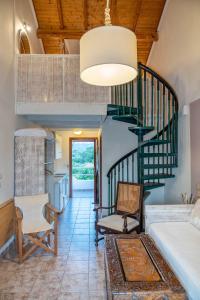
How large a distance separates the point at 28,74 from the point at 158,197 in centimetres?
390

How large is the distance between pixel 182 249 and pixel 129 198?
196cm

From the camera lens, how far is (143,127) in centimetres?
421

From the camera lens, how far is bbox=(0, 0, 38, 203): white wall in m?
3.78

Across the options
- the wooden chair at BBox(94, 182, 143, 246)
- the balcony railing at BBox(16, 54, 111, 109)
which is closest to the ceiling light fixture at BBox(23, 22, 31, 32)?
the balcony railing at BBox(16, 54, 111, 109)

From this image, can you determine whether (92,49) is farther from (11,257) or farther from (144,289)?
(11,257)

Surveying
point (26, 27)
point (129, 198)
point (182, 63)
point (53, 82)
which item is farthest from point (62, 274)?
point (26, 27)

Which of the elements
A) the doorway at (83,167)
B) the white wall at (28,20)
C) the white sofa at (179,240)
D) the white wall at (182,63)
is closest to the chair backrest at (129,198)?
the white sofa at (179,240)

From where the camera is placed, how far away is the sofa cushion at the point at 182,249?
1821mm

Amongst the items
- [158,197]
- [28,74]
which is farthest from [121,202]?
[28,74]

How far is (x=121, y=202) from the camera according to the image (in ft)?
14.3

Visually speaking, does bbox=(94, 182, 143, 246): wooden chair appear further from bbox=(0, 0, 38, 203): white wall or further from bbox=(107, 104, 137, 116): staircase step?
bbox=(0, 0, 38, 203): white wall

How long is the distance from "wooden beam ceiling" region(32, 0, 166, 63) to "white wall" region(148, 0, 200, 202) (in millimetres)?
551

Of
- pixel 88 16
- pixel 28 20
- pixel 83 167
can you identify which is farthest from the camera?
pixel 83 167

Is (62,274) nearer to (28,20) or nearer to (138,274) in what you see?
(138,274)
